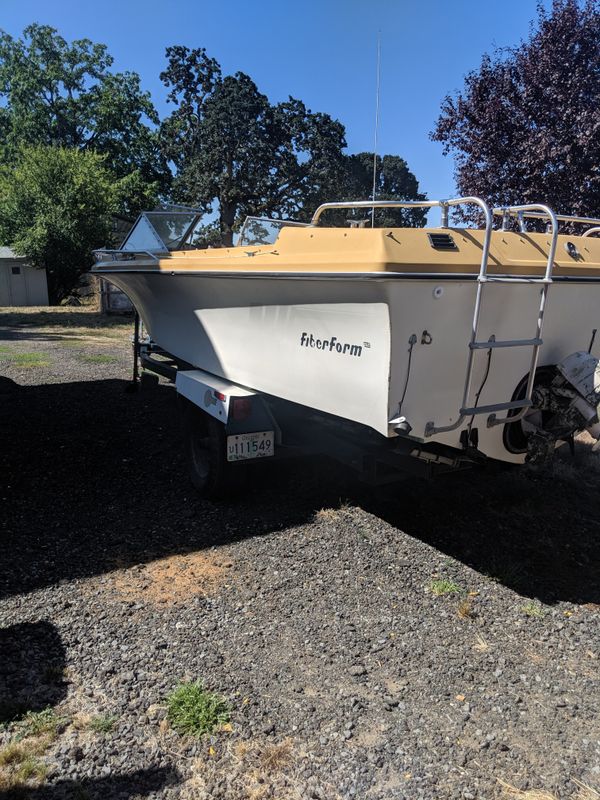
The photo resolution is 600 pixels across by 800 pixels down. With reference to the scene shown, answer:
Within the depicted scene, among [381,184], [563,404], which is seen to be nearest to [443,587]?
[563,404]

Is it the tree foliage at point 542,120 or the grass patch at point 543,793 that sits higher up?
the tree foliage at point 542,120

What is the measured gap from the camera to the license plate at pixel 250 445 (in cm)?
404

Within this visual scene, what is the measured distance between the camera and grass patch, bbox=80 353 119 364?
413 inches

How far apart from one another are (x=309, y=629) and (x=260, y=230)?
3.28m

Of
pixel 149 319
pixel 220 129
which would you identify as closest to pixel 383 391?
pixel 149 319

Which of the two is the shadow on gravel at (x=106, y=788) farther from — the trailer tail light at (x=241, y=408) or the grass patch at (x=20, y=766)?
the trailer tail light at (x=241, y=408)

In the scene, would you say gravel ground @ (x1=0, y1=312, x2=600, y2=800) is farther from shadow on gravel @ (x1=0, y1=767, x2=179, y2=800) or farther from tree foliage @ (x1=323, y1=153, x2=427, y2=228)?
tree foliage @ (x1=323, y1=153, x2=427, y2=228)

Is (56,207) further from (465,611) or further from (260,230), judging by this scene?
(465,611)

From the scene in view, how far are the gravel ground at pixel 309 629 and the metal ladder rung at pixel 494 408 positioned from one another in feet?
3.44

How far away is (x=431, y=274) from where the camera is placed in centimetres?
283

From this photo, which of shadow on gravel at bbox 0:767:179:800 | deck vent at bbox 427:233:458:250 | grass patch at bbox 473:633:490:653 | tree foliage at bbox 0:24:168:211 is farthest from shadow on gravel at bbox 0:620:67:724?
tree foliage at bbox 0:24:168:211

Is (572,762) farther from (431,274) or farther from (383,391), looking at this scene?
(431,274)

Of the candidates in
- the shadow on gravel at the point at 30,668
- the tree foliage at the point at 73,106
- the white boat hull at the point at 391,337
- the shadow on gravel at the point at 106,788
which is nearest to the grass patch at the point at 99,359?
the white boat hull at the point at 391,337

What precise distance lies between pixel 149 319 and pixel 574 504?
459 cm
